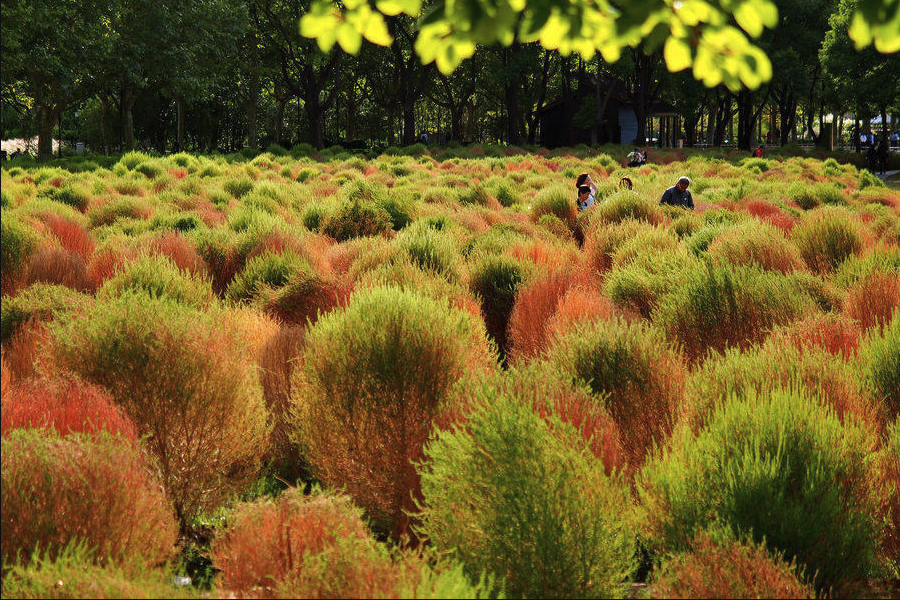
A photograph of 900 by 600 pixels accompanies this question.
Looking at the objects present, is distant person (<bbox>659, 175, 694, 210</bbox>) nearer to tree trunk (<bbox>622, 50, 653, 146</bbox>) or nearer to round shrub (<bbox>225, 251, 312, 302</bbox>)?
round shrub (<bbox>225, 251, 312, 302</bbox>)

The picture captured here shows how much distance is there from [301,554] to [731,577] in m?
1.59

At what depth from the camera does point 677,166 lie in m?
29.8

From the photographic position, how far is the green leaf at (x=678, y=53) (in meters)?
3.20

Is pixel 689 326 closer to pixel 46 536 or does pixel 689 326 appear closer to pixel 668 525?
pixel 668 525

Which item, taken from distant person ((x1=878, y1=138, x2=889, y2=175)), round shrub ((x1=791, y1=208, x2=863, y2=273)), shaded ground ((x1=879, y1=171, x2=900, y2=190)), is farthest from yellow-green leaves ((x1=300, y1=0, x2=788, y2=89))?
distant person ((x1=878, y1=138, x2=889, y2=175))

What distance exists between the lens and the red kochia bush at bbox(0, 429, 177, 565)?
3109 millimetres

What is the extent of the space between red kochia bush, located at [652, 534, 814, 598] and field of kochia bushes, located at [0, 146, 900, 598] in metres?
0.01

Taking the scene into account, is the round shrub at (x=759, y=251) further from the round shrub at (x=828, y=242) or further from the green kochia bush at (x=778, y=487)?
the green kochia bush at (x=778, y=487)

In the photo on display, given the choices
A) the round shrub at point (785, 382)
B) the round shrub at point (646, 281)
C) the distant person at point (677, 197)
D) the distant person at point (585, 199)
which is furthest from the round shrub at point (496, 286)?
the distant person at point (677, 197)

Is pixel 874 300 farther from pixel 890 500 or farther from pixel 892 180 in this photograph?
pixel 892 180

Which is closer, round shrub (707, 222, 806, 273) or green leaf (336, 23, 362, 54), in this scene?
green leaf (336, 23, 362, 54)

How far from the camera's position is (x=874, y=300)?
7227 millimetres

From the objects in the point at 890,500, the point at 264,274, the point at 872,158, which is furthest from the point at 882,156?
the point at 890,500

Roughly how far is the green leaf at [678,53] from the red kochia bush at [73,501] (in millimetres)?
2661
